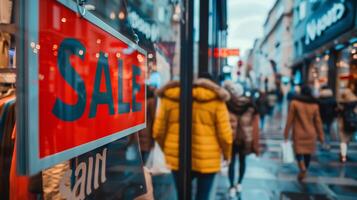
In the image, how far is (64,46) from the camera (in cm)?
92

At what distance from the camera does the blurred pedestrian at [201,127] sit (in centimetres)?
312

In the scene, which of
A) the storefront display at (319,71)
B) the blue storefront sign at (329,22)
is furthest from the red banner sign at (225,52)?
the storefront display at (319,71)

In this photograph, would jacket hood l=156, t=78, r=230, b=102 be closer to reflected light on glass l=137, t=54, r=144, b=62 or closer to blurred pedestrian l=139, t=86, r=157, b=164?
blurred pedestrian l=139, t=86, r=157, b=164

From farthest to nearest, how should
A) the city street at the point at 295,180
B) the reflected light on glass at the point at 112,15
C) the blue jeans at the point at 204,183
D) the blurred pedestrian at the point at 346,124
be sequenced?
the blurred pedestrian at the point at 346,124
the city street at the point at 295,180
the blue jeans at the point at 204,183
the reflected light on glass at the point at 112,15

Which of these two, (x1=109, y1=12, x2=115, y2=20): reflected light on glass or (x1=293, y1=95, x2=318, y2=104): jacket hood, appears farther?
(x1=293, y1=95, x2=318, y2=104): jacket hood

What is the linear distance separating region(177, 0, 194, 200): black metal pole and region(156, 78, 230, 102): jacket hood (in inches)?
3.5

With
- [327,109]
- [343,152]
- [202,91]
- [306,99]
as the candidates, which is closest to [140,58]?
[202,91]

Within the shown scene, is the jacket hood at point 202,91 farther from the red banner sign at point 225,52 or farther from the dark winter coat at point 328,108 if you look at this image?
the dark winter coat at point 328,108

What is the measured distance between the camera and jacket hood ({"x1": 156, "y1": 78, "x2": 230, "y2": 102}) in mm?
3084

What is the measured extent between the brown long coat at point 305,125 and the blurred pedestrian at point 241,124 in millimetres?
864

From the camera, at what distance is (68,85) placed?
36.8 inches

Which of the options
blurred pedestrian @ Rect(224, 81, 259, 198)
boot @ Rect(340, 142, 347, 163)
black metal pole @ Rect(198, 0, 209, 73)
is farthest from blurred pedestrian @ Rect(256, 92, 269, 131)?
blurred pedestrian @ Rect(224, 81, 259, 198)

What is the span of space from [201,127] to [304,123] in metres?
2.76

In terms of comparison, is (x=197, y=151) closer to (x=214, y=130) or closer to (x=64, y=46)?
(x=214, y=130)
